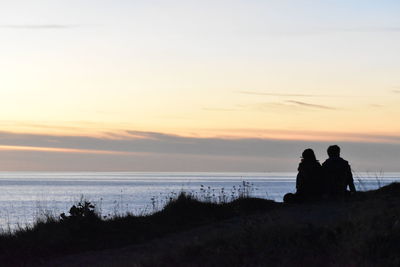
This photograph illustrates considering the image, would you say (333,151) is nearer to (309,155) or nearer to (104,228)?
(309,155)

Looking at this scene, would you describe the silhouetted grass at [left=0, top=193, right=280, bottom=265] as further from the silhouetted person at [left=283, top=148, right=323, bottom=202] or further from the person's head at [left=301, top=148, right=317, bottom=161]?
the person's head at [left=301, top=148, right=317, bottom=161]

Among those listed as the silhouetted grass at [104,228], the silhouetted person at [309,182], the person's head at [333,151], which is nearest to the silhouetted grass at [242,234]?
the silhouetted grass at [104,228]

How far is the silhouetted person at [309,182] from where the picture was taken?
19219 mm

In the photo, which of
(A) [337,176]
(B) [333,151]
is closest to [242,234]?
(A) [337,176]

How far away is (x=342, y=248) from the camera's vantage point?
11.1m

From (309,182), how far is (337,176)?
0.71 metres

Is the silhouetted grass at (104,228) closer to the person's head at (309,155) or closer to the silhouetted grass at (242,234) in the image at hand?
the silhouetted grass at (242,234)

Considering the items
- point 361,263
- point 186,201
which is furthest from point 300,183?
point 361,263

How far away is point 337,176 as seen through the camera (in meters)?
19.2

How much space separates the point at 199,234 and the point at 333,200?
4304mm

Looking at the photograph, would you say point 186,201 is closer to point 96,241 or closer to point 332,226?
point 96,241

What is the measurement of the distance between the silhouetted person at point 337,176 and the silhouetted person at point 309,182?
0.20 metres

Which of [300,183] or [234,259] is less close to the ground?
[300,183]

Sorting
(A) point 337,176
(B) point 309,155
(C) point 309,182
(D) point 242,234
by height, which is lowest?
(D) point 242,234
